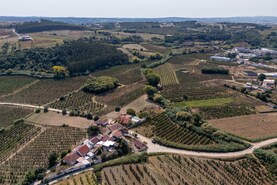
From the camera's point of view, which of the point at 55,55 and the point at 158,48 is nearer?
the point at 55,55

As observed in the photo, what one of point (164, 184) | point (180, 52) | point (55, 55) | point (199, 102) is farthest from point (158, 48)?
point (164, 184)

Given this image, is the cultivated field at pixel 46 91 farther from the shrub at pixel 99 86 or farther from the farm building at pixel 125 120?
the farm building at pixel 125 120

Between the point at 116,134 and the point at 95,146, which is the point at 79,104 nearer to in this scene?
the point at 116,134

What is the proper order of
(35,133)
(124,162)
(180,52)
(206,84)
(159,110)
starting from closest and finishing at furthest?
1. (124,162)
2. (35,133)
3. (159,110)
4. (206,84)
5. (180,52)

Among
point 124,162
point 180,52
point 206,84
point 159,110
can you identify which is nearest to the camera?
point 124,162

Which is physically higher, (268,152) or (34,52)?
(34,52)

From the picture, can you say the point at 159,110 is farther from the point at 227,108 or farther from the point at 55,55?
the point at 55,55

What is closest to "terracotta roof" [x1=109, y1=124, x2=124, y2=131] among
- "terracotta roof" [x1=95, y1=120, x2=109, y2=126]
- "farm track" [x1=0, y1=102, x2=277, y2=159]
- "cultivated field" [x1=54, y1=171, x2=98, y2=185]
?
"terracotta roof" [x1=95, y1=120, x2=109, y2=126]

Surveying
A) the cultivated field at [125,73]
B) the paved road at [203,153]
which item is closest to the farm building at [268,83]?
the paved road at [203,153]
